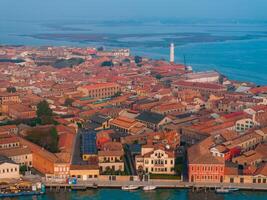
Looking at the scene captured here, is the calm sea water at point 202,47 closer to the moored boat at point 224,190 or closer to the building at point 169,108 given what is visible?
the building at point 169,108

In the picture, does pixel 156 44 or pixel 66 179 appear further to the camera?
pixel 156 44

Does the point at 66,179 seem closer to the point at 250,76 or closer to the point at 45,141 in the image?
the point at 45,141

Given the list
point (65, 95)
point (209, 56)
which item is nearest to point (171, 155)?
point (65, 95)

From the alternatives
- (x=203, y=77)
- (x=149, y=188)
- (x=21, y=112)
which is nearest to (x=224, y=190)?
(x=149, y=188)

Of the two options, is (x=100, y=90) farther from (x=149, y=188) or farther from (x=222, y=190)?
(x=222, y=190)

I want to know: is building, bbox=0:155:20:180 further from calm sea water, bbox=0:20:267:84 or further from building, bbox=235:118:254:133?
calm sea water, bbox=0:20:267:84

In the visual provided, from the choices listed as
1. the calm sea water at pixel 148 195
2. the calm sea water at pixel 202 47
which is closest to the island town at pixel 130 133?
the calm sea water at pixel 148 195

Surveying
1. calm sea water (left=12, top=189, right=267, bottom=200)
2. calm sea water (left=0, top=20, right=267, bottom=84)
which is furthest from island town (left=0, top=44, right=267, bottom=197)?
calm sea water (left=0, top=20, right=267, bottom=84)

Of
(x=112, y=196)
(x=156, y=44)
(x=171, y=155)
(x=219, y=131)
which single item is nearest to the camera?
(x=112, y=196)
